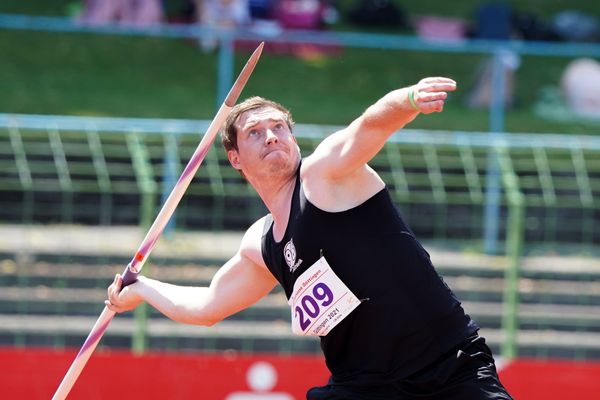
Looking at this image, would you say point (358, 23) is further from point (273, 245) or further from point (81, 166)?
point (273, 245)

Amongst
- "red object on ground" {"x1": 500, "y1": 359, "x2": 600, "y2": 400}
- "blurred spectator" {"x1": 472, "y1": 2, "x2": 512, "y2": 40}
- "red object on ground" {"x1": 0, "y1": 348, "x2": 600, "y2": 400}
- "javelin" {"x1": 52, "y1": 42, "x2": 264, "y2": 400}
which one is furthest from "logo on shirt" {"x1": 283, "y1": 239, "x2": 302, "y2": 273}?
"blurred spectator" {"x1": 472, "y1": 2, "x2": 512, "y2": 40}

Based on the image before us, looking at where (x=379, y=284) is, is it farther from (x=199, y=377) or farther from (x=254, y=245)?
(x=199, y=377)

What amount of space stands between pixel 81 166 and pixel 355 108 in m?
4.41

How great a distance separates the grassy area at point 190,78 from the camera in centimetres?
1270

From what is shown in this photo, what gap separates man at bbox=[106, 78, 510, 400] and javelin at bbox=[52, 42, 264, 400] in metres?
0.08

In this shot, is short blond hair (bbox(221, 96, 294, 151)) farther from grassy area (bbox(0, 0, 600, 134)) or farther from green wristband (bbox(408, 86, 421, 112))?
grassy area (bbox(0, 0, 600, 134))

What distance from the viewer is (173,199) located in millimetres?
5105

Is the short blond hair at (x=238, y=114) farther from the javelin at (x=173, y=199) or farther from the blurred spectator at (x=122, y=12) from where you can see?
the blurred spectator at (x=122, y=12)

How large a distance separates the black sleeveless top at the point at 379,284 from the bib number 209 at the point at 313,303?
8 centimetres

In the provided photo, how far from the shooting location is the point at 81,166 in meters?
9.31

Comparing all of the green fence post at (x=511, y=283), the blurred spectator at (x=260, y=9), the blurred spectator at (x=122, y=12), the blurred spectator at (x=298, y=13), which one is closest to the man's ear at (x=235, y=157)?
the green fence post at (x=511, y=283)

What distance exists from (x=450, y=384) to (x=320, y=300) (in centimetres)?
57

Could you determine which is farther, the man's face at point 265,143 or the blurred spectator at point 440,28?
the blurred spectator at point 440,28

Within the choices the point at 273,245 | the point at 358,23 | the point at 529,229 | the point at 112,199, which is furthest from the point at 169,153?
the point at 358,23
